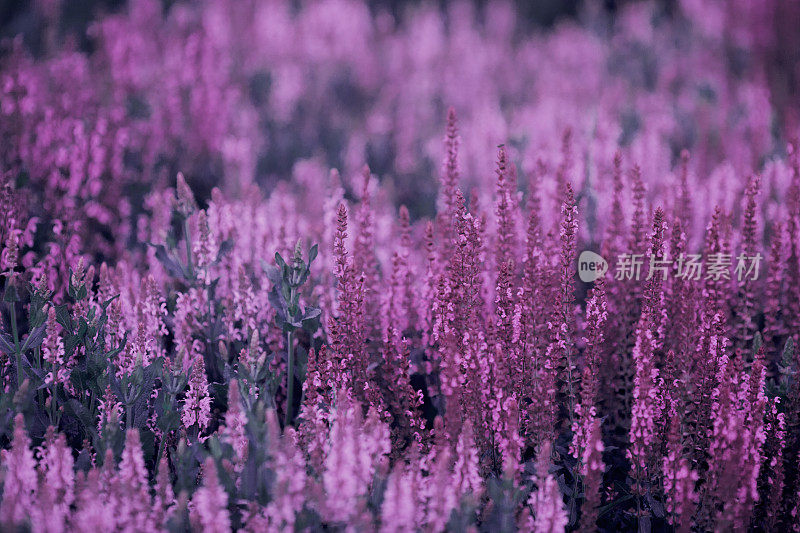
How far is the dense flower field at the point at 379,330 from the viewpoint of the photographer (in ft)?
7.23

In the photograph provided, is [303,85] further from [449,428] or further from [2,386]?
[449,428]

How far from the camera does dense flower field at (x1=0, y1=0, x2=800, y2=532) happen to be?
7.23ft

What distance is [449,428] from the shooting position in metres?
2.32

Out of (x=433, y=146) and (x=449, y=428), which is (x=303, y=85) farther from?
(x=449, y=428)

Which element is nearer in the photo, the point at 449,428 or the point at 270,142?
the point at 449,428

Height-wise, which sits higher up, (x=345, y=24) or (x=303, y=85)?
(x=345, y=24)

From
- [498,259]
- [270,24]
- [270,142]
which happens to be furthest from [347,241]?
[270,24]

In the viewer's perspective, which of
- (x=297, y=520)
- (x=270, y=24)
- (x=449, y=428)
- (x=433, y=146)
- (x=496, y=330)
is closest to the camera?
(x=297, y=520)

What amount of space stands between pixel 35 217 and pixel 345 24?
258 inches

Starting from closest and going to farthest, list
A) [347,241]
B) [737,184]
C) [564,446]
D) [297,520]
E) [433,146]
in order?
[297,520]
[564,446]
[347,241]
[737,184]
[433,146]

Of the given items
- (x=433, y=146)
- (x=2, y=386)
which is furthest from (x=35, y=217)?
(x=433, y=146)

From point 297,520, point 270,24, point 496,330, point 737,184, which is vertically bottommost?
point 297,520

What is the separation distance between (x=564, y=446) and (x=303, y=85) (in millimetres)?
5863

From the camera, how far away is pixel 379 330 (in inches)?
126
